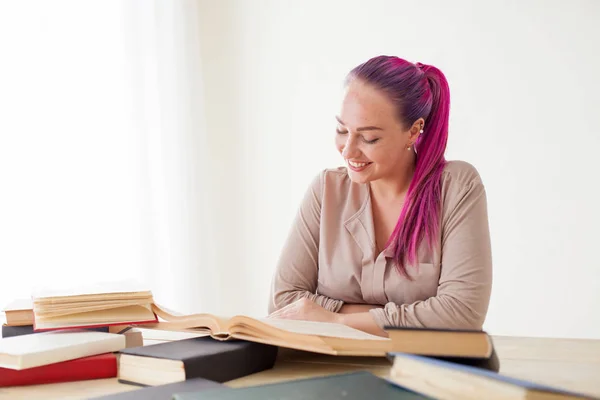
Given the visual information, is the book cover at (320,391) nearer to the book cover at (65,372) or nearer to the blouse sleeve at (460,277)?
the book cover at (65,372)

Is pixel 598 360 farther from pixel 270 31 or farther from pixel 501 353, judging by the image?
pixel 270 31

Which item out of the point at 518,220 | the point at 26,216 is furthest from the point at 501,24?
the point at 26,216

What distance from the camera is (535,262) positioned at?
3.37 m

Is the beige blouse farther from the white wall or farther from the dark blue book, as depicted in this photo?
the white wall

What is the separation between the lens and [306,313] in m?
1.56

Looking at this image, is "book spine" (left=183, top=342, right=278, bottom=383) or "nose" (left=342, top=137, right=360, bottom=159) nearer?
"book spine" (left=183, top=342, right=278, bottom=383)

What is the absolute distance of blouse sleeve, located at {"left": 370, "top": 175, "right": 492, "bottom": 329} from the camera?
1.65m

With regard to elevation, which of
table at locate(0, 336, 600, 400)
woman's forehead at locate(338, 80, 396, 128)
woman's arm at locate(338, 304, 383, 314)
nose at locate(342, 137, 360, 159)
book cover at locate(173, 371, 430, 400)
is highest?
woman's forehead at locate(338, 80, 396, 128)

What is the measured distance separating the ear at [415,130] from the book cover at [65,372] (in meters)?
1.04

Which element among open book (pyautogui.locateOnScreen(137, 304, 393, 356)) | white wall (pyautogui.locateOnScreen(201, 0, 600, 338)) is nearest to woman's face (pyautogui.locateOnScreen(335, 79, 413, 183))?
open book (pyautogui.locateOnScreen(137, 304, 393, 356))

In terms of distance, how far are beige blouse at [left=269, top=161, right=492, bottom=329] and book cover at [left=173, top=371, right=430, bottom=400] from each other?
762 millimetres

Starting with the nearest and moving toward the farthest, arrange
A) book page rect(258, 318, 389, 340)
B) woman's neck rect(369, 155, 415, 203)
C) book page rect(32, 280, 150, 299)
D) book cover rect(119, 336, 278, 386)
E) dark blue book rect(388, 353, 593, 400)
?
dark blue book rect(388, 353, 593, 400) → book cover rect(119, 336, 278, 386) → book page rect(258, 318, 389, 340) → book page rect(32, 280, 150, 299) → woman's neck rect(369, 155, 415, 203)

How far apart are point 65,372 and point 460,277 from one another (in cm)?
98

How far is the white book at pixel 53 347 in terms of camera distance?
105cm
